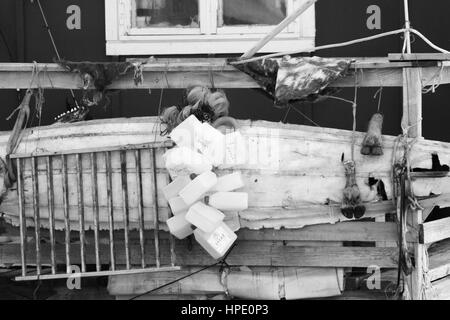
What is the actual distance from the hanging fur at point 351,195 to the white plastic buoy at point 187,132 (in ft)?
3.22

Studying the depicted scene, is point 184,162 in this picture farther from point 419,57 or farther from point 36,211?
point 419,57

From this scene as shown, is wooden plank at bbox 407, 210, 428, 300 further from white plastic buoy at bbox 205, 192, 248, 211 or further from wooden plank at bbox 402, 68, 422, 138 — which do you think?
white plastic buoy at bbox 205, 192, 248, 211

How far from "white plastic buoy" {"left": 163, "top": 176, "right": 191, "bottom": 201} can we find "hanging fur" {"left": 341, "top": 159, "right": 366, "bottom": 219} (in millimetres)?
1017

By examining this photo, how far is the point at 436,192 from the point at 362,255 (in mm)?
641

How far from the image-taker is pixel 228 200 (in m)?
4.57

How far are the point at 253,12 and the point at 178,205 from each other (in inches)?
111

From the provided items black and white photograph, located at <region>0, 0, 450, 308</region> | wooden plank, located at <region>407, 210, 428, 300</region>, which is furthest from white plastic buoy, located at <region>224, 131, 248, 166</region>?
wooden plank, located at <region>407, 210, 428, 300</region>

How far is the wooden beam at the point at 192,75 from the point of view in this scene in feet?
15.3

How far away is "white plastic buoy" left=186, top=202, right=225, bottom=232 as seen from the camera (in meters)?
4.48

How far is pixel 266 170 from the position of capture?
4.68 metres

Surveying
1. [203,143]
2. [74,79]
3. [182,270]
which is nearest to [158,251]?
[182,270]

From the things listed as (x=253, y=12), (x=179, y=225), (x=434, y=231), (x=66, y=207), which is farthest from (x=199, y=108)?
(x=253, y=12)

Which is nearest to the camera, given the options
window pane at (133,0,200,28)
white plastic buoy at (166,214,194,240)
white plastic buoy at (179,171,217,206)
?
white plastic buoy at (179,171,217,206)

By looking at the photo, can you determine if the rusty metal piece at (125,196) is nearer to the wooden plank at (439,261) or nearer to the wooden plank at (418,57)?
the wooden plank at (418,57)
